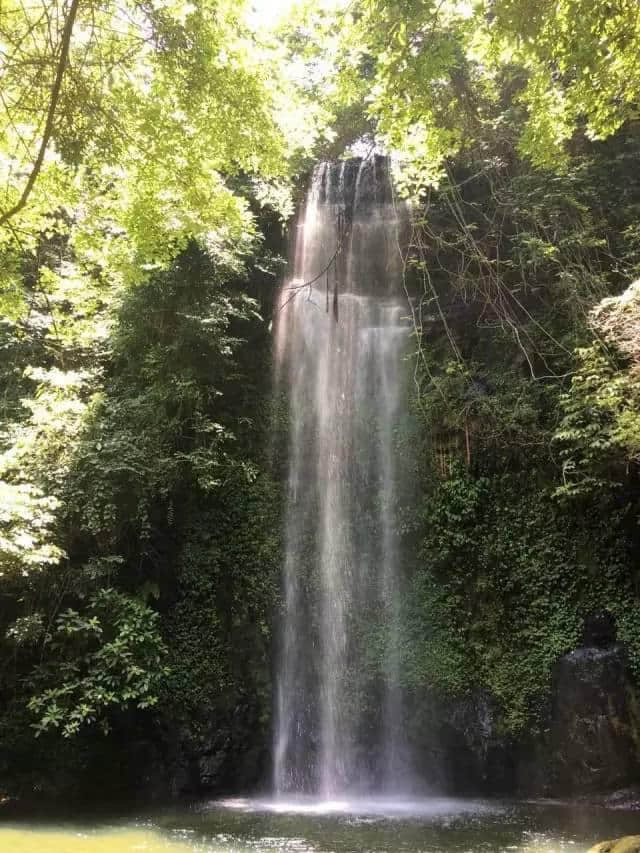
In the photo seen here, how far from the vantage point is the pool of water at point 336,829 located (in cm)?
561

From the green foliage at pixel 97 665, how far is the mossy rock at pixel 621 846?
471 centimetres

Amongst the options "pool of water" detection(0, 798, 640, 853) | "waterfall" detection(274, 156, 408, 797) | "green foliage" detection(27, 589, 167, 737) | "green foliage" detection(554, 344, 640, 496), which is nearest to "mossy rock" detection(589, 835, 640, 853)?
"pool of water" detection(0, 798, 640, 853)

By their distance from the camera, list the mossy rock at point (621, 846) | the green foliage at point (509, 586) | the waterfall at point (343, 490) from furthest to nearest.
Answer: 1. the waterfall at point (343, 490)
2. the green foliage at point (509, 586)
3. the mossy rock at point (621, 846)

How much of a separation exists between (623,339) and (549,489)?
2.34m

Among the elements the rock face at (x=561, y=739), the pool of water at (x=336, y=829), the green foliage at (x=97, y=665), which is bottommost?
the pool of water at (x=336, y=829)

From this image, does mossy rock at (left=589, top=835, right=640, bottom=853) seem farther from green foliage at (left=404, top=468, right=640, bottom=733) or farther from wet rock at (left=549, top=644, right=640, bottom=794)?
green foliage at (left=404, top=468, right=640, bottom=733)

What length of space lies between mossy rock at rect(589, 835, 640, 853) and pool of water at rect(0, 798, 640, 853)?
1.70 feet

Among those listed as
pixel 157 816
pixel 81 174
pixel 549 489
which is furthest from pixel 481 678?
pixel 81 174

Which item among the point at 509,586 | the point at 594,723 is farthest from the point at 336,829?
the point at 509,586

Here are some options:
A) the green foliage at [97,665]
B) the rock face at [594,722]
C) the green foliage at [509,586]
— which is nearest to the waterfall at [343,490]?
the green foliage at [509,586]

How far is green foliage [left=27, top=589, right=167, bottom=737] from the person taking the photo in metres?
6.97

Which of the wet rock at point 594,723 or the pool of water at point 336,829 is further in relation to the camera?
the wet rock at point 594,723

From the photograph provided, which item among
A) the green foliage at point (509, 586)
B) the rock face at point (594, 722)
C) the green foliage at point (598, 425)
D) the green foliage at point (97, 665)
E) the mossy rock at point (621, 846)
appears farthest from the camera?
the green foliage at point (509, 586)

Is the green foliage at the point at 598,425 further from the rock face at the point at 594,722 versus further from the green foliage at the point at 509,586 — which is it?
the rock face at the point at 594,722
